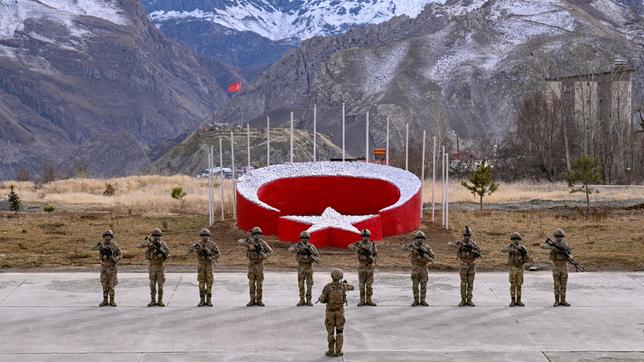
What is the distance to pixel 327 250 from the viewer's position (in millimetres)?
30422

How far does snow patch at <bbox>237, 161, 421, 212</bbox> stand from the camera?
34.9 meters

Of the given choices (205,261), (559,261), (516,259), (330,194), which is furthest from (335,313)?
(330,194)

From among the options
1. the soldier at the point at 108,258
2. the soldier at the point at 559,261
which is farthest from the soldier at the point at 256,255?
the soldier at the point at 559,261

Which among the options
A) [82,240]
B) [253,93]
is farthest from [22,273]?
[253,93]

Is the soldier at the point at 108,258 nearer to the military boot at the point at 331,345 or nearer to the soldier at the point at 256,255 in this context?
the soldier at the point at 256,255

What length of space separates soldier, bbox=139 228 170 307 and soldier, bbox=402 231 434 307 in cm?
475

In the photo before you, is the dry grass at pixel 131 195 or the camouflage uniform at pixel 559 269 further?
the dry grass at pixel 131 195

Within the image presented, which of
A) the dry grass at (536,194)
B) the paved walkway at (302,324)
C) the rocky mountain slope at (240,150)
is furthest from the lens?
the rocky mountain slope at (240,150)

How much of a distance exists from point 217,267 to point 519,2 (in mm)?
141322

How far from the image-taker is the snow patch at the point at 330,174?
34.9m

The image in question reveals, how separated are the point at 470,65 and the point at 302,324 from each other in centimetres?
12618

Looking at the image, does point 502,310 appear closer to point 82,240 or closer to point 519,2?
point 82,240

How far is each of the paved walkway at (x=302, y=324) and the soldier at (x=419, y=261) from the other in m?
0.31

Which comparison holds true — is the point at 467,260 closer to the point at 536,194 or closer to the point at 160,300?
the point at 160,300
